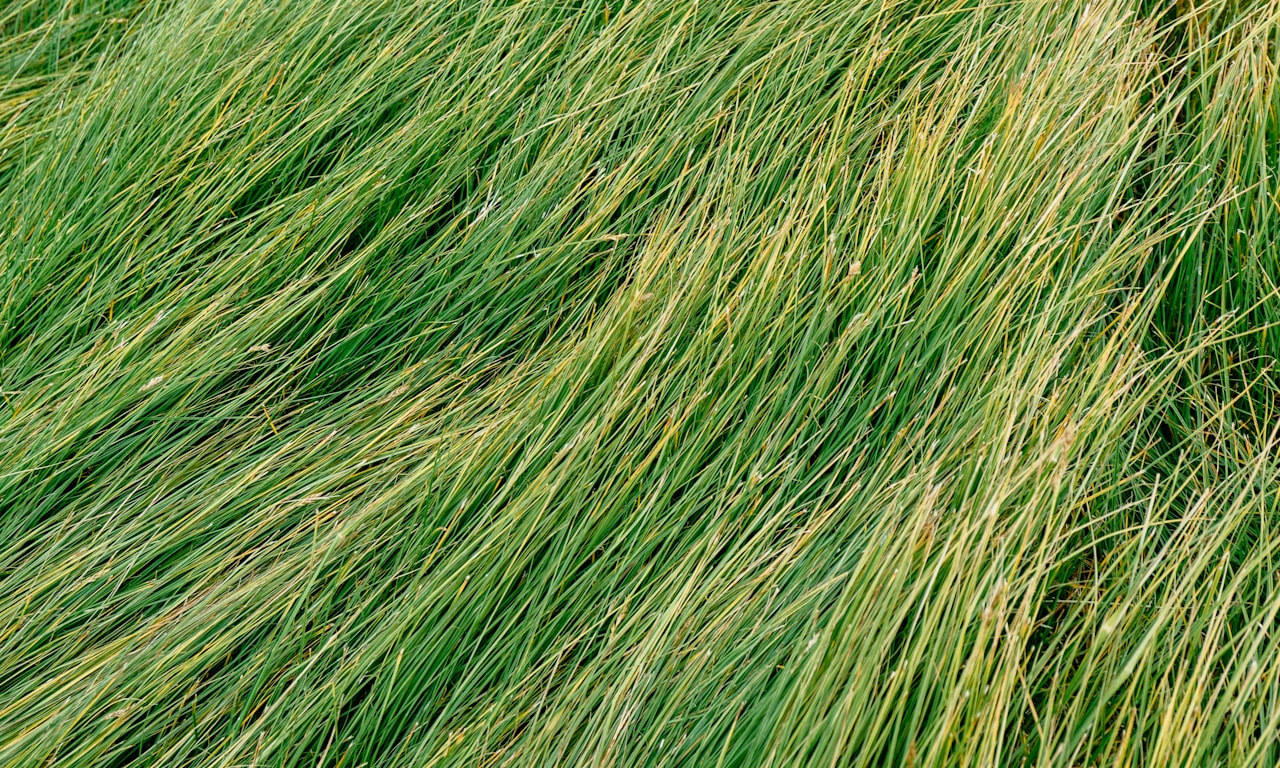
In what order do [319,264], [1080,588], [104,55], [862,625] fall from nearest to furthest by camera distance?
[862,625], [1080,588], [319,264], [104,55]

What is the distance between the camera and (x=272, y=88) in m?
2.08

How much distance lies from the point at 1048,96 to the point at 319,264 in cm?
135

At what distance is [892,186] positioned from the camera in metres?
1.68

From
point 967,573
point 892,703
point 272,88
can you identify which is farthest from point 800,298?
point 272,88

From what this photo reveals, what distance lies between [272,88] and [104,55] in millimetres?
577

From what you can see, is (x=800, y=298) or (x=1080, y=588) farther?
(x=800, y=298)

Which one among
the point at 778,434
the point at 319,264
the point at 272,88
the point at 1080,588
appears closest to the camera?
the point at 1080,588

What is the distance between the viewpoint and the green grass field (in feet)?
4.14

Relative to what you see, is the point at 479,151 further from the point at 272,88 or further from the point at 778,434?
the point at 778,434

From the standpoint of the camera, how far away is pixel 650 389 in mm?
1582

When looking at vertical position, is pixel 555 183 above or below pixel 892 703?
above

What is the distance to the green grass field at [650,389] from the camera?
4.14 feet

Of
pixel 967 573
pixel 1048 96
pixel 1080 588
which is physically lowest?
pixel 1080 588

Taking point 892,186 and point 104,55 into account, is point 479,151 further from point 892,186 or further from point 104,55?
point 104,55
